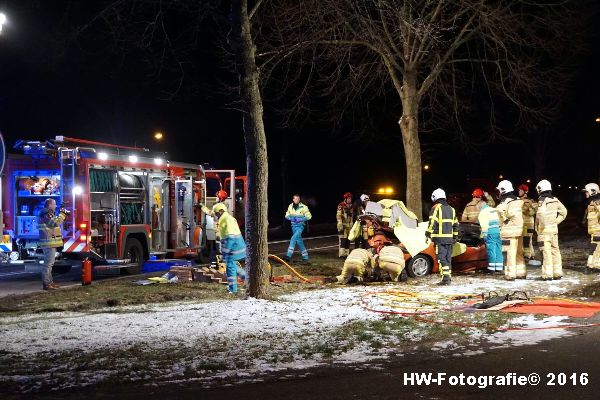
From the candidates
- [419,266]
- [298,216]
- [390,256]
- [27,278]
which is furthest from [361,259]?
[27,278]

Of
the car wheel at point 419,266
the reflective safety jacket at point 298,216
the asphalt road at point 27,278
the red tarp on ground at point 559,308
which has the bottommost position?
the red tarp on ground at point 559,308

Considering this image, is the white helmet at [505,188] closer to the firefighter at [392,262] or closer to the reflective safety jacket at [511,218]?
the reflective safety jacket at [511,218]

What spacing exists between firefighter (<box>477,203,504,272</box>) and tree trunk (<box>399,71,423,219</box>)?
138 inches

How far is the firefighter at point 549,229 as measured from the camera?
13656 mm

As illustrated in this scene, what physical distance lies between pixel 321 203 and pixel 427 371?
143ft

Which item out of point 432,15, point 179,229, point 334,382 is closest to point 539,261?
point 432,15

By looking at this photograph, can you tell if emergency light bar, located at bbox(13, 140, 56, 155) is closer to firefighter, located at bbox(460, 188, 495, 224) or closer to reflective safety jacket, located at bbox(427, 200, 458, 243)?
reflective safety jacket, located at bbox(427, 200, 458, 243)

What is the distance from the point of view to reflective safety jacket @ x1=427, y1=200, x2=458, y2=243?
44.4 feet

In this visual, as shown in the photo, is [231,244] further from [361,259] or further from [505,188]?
[505,188]

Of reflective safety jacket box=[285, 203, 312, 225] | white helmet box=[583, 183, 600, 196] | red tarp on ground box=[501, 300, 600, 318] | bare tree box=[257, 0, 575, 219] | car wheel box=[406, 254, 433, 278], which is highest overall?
bare tree box=[257, 0, 575, 219]

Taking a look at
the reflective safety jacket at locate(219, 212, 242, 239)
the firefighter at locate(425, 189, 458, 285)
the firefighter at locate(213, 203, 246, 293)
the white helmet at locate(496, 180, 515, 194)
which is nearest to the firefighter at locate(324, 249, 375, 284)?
the firefighter at locate(425, 189, 458, 285)

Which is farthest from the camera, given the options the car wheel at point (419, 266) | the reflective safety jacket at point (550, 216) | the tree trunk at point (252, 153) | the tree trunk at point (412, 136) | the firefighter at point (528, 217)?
the tree trunk at point (412, 136)

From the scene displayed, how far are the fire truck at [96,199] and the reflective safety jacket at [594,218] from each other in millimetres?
9896

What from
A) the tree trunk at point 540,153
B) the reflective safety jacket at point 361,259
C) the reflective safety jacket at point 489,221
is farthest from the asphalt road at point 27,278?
the tree trunk at point 540,153
